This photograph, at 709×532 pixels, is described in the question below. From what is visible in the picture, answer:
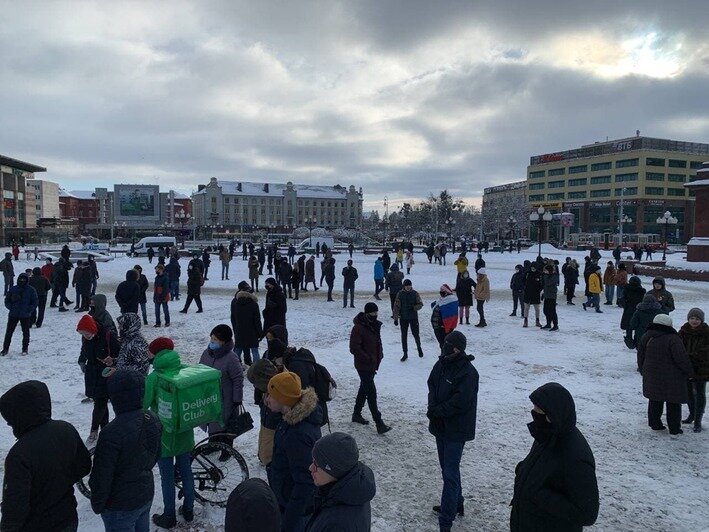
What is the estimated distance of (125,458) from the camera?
3242 mm

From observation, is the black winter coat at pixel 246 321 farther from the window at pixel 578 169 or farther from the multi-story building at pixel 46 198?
the multi-story building at pixel 46 198

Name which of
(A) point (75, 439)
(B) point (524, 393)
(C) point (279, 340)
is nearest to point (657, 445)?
(B) point (524, 393)

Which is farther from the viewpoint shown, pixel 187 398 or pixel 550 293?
pixel 550 293

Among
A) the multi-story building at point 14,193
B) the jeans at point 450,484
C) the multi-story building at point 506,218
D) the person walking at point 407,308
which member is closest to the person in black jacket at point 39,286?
the person walking at point 407,308

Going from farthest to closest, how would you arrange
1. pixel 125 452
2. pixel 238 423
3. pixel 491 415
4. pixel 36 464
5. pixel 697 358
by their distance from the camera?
pixel 491 415 < pixel 697 358 < pixel 238 423 < pixel 125 452 < pixel 36 464

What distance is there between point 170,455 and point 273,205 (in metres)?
144

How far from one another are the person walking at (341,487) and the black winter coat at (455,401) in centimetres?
210

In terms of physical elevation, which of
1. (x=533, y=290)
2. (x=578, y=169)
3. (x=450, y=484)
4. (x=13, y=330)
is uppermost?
(x=578, y=169)

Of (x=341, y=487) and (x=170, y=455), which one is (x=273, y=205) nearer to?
(x=170, y=455)

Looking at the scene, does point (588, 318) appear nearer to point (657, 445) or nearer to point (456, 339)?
point (657, 445)

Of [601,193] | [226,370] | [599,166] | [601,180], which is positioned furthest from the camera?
[599,166]

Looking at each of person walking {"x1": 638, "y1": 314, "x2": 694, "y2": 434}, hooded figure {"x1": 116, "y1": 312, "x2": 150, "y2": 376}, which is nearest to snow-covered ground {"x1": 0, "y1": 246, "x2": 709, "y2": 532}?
person walking {"x1": 638, "y1": 314, "x2": 694, "y2": 434}

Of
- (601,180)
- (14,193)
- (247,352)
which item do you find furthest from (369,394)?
(601,180)

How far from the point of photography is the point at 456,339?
4.61 meters
